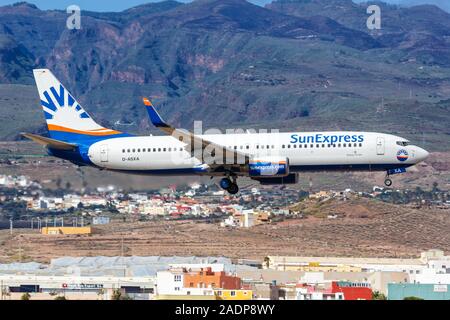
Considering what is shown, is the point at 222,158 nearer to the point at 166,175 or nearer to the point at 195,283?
the point at 166,175

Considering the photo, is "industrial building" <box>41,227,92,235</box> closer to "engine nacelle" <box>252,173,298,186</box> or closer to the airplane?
the airplane

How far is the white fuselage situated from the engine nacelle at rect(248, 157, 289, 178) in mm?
553

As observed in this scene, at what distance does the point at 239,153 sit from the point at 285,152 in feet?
8.39

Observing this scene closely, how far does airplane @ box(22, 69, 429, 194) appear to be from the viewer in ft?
217

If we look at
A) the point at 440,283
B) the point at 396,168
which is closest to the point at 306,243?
the point at 440,283

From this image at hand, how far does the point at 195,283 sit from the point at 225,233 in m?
90.2

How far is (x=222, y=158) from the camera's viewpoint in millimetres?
66875

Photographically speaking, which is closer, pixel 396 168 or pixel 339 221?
pixel 396 168

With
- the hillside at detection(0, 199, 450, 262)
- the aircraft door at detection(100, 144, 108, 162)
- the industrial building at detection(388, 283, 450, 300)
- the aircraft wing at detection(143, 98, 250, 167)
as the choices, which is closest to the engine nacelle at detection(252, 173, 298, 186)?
the aircraft wing at detection(143, 98, 250, 167)

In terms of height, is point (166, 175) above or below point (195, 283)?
above

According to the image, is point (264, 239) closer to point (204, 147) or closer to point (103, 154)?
point (103, 154)

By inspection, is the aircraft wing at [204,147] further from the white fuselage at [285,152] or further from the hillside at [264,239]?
the hillside at [264,239]
